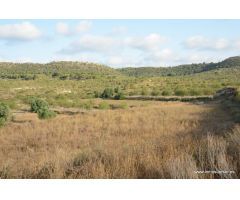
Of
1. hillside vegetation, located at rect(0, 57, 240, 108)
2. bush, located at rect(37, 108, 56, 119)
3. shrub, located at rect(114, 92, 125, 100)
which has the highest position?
hillside vegetation, located at rect(0, 57, 240, 108)

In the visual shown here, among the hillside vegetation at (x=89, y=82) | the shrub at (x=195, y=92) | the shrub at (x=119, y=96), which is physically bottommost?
the shrub at (x=119, y=96)

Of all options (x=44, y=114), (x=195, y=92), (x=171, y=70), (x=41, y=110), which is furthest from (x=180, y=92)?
(x=171, y=70)

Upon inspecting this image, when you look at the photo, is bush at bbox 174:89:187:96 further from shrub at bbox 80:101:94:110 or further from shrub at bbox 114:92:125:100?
shrub at bbox 80:101:94:110

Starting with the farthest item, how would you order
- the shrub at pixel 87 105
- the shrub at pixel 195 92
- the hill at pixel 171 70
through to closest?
the hill at pixel 171 70, the shrub at pixel 195 92, the shrub at pixel 87 105

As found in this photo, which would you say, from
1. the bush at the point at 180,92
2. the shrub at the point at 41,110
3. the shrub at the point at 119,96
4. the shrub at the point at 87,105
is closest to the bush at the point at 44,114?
the shrub at the point at 41,110

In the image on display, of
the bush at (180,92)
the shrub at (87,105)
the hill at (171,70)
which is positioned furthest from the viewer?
the hill at (171,70)

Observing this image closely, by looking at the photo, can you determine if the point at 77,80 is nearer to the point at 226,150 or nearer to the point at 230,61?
the point at 230,61

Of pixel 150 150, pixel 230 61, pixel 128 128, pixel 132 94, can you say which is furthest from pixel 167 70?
pixel 150 150

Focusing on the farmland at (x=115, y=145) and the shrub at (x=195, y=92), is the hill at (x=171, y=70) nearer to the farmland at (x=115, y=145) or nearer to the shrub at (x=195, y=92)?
the shrub at (x=195, y=92)

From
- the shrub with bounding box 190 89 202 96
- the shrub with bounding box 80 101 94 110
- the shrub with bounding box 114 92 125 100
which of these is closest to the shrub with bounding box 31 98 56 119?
the shrub with bounding box 80 101 94 110

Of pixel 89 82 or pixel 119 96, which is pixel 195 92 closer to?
pixel 119 96

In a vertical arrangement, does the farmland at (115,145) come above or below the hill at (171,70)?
below

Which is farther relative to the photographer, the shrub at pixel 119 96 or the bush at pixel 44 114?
the shrub at pixel 119 96

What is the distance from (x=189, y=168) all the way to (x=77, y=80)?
81.0 meters
